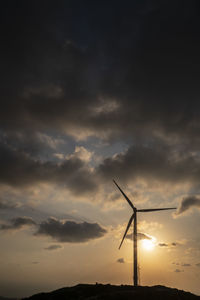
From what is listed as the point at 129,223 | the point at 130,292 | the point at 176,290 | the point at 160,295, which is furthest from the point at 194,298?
the point at 129,223

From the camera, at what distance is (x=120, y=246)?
110062 mm

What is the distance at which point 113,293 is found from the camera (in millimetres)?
87125

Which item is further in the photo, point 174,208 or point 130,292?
point 174,208

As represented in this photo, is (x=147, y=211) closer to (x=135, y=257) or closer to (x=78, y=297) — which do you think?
(x=135, y=257)

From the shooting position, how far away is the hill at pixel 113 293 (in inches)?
3329

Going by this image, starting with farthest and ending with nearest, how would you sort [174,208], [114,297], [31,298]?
[174,208] → [31,298] → [114,297]

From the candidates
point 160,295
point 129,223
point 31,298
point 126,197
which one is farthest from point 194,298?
point 31,298

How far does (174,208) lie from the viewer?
109125mm

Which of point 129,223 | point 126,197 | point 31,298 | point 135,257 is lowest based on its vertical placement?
point 31,298

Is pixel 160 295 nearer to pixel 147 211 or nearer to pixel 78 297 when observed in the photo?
pixel 78 297

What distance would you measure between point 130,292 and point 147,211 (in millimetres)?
35109

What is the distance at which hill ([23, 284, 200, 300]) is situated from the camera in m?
84.6

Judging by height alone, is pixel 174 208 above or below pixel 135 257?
above

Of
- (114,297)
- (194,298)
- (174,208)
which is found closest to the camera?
(114,297)
